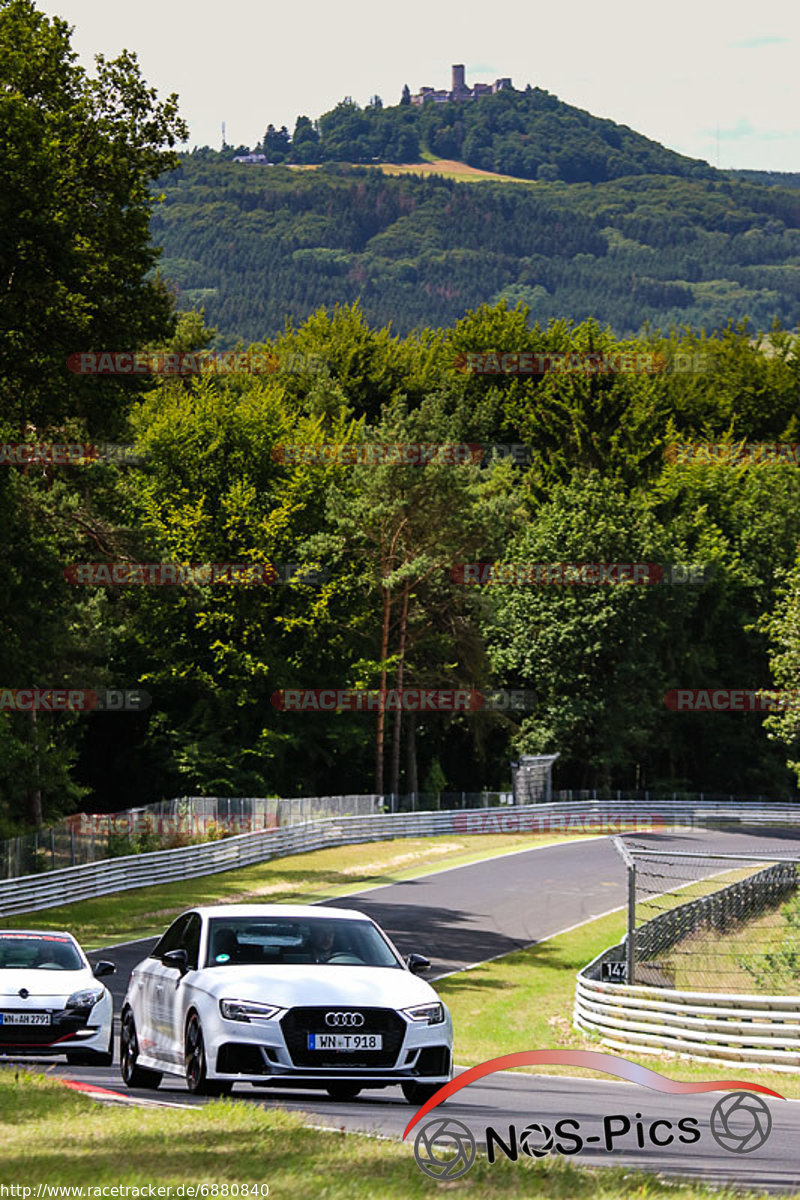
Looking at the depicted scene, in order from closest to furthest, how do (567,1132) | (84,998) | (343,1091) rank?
(567,1132) → (343,1091) → (84,998)

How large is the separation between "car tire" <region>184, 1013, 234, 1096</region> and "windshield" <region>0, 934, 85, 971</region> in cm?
505

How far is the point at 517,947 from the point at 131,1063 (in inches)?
864

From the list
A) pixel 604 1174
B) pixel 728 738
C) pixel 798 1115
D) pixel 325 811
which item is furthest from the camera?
pixel 728 738

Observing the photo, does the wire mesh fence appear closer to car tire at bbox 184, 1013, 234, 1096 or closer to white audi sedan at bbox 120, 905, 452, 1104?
white audi sedan at bbox 120, 905, 452, 1104

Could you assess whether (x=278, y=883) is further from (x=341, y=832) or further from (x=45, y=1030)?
(x=45, y=1030)

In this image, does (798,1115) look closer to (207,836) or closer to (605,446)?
(207,836)

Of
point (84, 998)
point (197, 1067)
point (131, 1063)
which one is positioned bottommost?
point (84, 998)

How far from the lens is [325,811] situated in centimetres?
5584

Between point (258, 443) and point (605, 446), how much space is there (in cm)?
2112

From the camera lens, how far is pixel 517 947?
34.6 m

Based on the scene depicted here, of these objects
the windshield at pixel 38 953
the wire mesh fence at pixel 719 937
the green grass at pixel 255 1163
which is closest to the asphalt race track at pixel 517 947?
the green grass at pixel 255 1163

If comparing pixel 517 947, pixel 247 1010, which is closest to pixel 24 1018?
pixel 247 1010

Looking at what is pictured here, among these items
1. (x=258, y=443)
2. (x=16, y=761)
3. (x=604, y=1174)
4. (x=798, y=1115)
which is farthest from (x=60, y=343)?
(x=258, y=443)

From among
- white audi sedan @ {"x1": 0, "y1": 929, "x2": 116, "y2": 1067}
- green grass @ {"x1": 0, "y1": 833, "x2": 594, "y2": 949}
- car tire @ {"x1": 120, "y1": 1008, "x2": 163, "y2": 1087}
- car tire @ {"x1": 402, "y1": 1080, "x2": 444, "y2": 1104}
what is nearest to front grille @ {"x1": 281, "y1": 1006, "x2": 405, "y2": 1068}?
car tire @ {"x1": 402, "y1": 1080, "x2": 444, "y2": 1104}
